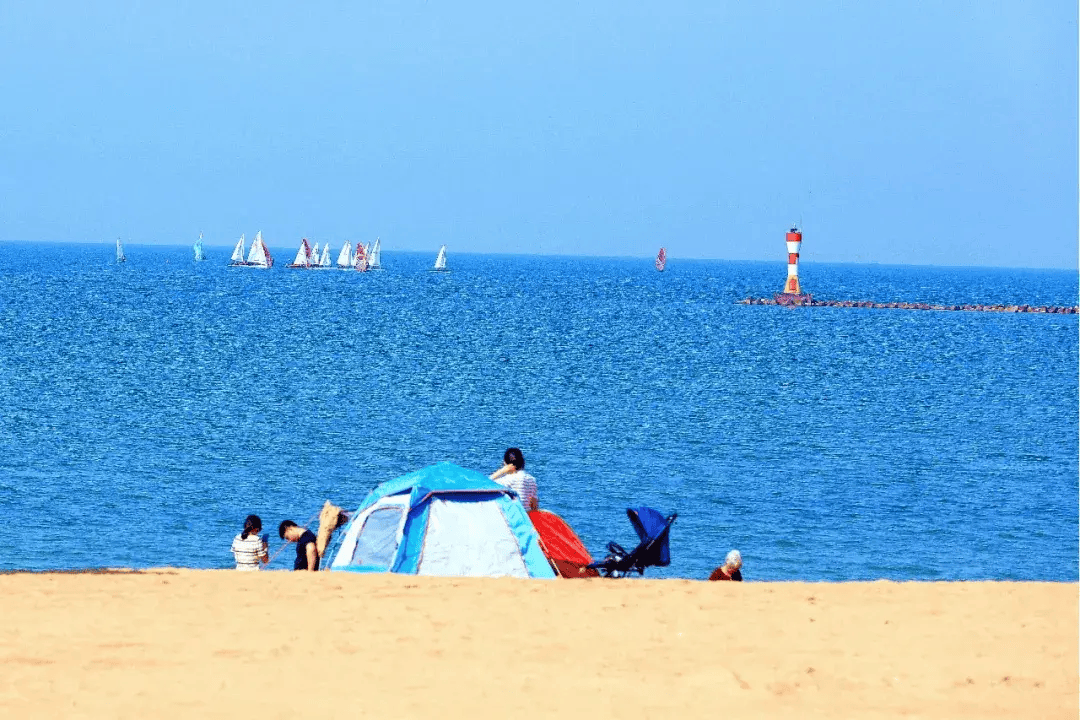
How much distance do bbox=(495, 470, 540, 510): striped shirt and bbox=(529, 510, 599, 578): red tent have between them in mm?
228

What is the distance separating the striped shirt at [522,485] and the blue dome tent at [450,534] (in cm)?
14

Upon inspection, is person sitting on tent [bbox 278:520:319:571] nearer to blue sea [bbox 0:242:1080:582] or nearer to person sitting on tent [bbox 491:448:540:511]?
person sitting on tent [bbox 491:448:540:511]

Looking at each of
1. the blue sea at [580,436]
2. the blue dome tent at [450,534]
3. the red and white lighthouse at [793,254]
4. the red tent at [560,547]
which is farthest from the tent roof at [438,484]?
the red and white lighthouse at [793,254]

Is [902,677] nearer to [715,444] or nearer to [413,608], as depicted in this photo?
[413,608]

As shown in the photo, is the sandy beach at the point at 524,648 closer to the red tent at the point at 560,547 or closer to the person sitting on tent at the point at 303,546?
the person sitting on tent at the point at 303,546

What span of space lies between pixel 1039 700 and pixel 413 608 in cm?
612

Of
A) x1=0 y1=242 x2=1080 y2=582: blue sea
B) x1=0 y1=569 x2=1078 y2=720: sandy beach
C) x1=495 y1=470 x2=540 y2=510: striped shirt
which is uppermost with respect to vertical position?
x1=495 y1=470 x2=540 y2=510: striped shirt

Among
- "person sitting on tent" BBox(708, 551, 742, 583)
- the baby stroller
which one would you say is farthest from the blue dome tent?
"person sitting on tent" BBox(708, 551, 742, 583)

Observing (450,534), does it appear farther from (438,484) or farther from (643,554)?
(643,554)

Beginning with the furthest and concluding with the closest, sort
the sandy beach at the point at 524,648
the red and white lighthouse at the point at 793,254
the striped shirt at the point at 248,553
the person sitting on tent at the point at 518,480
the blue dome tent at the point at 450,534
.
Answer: the red and white lighthouse at the point at 793,254
the person sitting on tent at the point at 518,480
the blue dome tent at the point at 450,534
the striped shirt at the point at 248,553
the sandy beach at the point at 524,648

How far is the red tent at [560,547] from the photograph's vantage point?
59.7ft

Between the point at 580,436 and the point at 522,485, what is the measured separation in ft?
69.1

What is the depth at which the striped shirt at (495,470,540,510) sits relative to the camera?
59.2ft

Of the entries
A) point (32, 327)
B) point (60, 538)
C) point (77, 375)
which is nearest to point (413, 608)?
point (60, 538)
